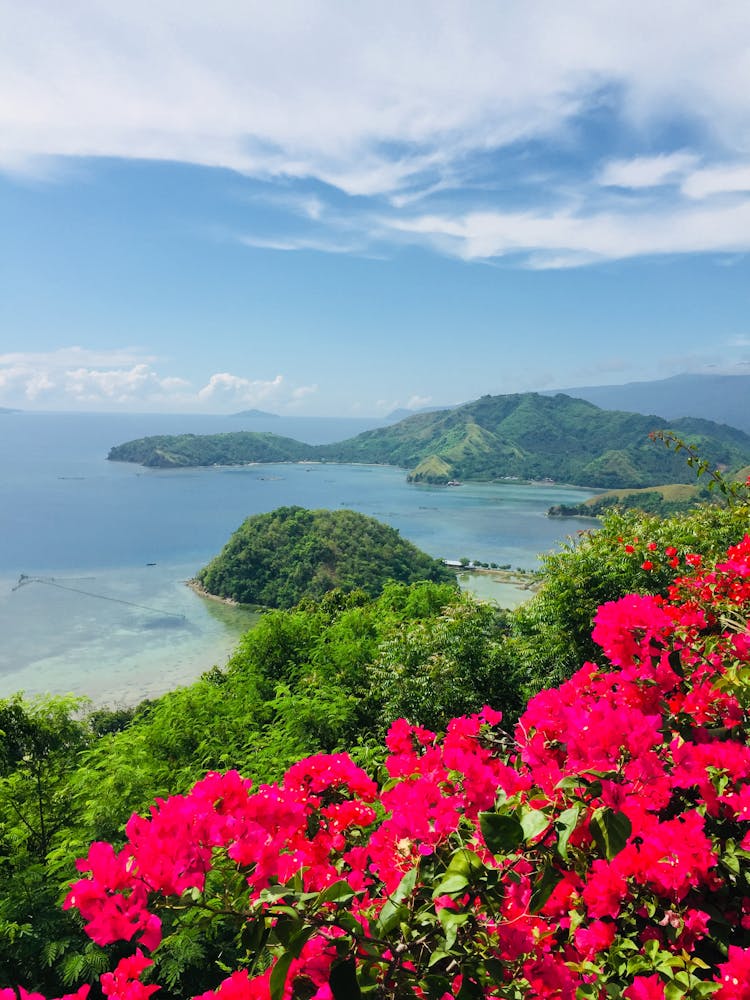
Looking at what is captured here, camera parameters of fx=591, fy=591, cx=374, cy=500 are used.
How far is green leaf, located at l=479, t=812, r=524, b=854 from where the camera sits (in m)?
1.12

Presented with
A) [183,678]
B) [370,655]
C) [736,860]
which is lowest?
[183,678]

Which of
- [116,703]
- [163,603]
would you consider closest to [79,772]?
[116,703]

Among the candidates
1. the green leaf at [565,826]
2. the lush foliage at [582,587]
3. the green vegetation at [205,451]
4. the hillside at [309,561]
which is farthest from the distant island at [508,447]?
the green leaf at [565,826]

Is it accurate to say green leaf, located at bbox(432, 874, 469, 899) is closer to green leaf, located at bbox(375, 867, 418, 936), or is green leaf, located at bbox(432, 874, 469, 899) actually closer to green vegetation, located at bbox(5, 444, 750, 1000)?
green leaf, located at bbox(375, 867, 418, 936)

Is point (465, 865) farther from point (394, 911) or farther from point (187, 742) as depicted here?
point (187, 742)

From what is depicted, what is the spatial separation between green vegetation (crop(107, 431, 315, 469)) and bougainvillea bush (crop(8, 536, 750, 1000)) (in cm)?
14683

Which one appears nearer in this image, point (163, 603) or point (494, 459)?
point (163, 603)

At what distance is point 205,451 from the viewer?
488 feet

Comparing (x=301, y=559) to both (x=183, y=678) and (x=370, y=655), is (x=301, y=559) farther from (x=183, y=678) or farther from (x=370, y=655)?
(x=370, y=655)

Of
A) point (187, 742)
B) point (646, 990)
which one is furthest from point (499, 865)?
point (187, 742)

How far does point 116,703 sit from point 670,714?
30.3 metres

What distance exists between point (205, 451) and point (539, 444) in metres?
83.9

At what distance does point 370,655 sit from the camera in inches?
385

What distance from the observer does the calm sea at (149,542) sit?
1411 inches
